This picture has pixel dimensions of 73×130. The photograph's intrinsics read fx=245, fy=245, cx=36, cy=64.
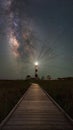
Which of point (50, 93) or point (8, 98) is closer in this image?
point (8, 98)

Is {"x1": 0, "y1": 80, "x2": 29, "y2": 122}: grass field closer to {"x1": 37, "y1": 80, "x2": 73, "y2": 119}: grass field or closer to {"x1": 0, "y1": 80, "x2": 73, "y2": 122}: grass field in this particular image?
{"x1": 0, "y1": 80, "x2": 73, "y2": 122}: grass field

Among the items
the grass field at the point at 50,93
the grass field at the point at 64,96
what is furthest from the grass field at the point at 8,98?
the grass field at the point at 64,96

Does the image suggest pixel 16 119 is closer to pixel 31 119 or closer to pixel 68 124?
pixel 31 119

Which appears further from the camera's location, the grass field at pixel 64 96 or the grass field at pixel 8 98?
the grass field at pixel 64 96

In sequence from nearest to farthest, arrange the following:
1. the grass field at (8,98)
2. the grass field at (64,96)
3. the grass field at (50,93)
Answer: the grass field at (8,98) → the grass field at (50,93) → the grass field at (64,96)

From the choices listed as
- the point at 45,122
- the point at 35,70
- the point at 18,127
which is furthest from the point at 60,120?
the point at 35,70

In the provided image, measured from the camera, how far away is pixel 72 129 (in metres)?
8.71

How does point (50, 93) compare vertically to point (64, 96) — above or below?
above

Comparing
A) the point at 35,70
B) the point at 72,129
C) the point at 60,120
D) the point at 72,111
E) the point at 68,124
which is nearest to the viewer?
the point at 72,129

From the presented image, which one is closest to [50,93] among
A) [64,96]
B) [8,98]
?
[64,96]

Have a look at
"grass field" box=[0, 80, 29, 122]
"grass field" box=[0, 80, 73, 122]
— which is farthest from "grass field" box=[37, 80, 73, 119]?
"grass field" box=[0, 80, 29, 122]

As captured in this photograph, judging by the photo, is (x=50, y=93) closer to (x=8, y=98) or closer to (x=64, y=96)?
(x=64, y=96)

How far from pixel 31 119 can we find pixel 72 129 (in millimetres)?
2481

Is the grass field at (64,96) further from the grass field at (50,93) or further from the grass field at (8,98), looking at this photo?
the grass field at (8,98)
